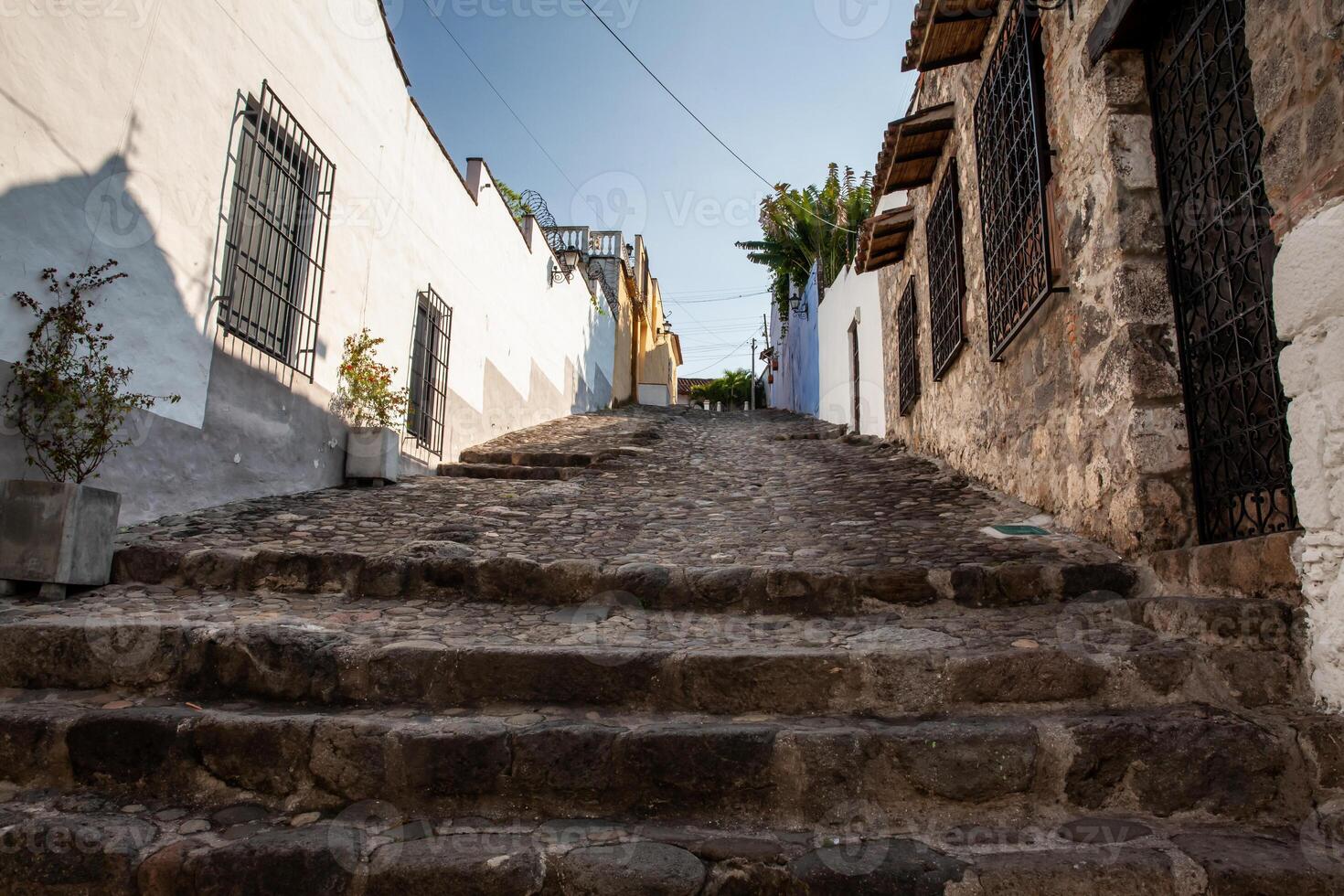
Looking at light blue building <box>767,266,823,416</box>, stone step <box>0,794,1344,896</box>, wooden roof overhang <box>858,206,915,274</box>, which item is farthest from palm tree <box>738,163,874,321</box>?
stone step <box>0,794,1344,896</box>

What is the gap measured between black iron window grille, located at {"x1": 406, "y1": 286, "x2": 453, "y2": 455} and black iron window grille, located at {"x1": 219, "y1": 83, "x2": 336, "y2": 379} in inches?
61.9

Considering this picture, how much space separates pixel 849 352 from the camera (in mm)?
12500

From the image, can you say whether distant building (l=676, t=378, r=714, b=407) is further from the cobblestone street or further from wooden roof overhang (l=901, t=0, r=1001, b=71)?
the cobblestone street

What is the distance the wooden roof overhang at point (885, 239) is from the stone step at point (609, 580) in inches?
196

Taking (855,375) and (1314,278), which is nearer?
(1314,278)

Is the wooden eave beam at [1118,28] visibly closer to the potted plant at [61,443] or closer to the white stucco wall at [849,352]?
the potted plant at [61,443]

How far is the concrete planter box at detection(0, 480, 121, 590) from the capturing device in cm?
300

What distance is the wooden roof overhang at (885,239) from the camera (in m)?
7.31

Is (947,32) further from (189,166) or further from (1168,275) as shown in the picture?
(189,166)

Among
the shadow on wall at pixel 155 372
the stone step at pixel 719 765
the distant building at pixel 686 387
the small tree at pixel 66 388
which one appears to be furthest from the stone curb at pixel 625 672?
the distant building at pixel 686 387

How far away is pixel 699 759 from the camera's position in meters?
2.00

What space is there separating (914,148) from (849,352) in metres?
6.43

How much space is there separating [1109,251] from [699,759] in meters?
2.44

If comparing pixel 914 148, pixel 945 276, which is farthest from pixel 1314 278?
pixel 914 148
